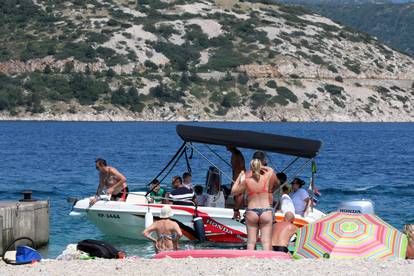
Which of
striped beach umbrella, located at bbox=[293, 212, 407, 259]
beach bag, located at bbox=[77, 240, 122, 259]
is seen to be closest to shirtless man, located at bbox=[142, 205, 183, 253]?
beach bag, located at bbox=[77, 240, 122, 259]

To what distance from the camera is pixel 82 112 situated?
118 meters

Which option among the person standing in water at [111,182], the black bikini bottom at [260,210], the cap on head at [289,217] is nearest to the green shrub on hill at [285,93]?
the person standing in water at [111,182]

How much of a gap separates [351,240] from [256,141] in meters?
5.50

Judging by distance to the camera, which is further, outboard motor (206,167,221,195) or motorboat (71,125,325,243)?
outboard motor (206,167,221,195)

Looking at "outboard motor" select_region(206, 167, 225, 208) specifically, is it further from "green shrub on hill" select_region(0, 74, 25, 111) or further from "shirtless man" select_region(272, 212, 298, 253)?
"green shrub on hill" select_region(0, 74, 25, 111)

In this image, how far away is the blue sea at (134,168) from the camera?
27.4 meters

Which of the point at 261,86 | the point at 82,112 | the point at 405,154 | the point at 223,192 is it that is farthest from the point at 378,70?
the point at 223,192

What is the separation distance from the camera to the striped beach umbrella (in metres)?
14.2

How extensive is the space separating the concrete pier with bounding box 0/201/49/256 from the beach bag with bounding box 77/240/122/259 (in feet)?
8.07

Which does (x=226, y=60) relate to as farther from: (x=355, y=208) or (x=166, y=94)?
(x=355, y=208)

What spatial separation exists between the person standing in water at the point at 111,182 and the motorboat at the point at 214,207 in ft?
0.83

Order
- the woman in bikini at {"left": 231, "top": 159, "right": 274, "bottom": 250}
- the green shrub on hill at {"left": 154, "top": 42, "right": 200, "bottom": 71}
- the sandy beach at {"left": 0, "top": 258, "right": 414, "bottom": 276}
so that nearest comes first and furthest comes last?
the sandy beach at {"left": 0, "top": 258, "right": 414, "bottom": 276}, the woman in bikini at {"left": 231, "top": 159, "right": 274, "bottom": 250}, the green shrub on hill at {"left": 154, "top": 42, "right": 200, "bottom": 71}

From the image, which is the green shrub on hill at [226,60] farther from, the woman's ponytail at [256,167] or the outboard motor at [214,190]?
the woman's ponytail at [256,167]

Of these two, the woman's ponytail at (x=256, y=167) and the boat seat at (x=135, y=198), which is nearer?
the woman's ponytail at (x=256, y=167)
